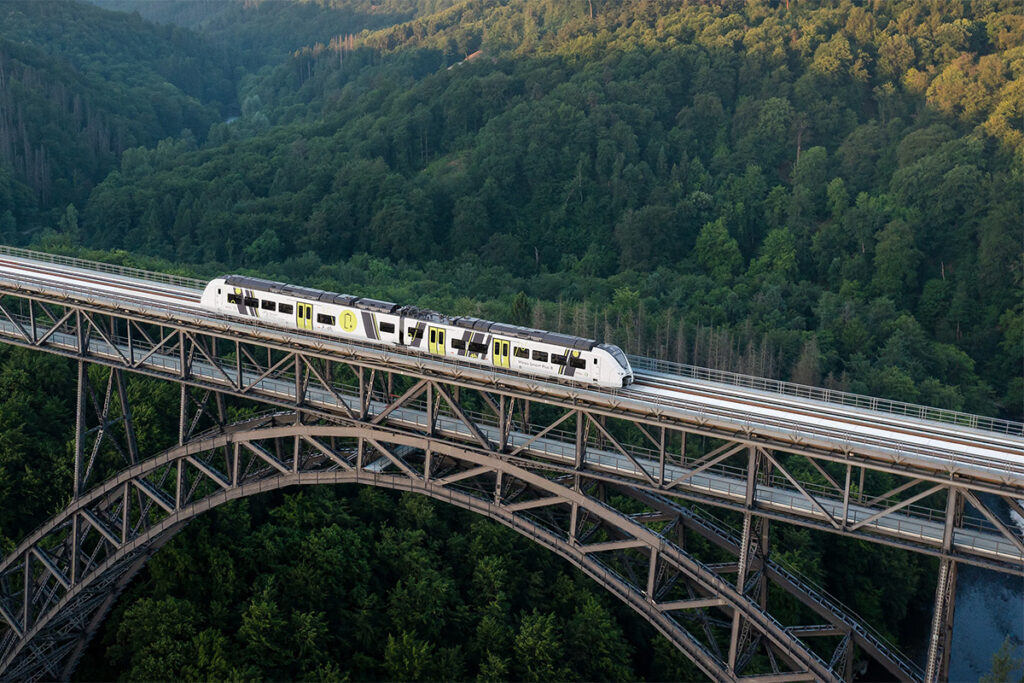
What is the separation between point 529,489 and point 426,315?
8758 mm

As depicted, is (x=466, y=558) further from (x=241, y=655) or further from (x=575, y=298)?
(x=575, y=298)

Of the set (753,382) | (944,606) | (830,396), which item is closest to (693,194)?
(830,396)

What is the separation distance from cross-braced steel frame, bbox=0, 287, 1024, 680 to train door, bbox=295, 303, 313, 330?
A: 2.91 m

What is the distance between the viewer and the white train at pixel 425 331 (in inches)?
1690

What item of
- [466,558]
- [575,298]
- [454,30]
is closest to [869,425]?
[466,558]

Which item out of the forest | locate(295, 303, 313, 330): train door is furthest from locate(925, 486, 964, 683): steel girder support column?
locate(295, 303, 313, 330): train door

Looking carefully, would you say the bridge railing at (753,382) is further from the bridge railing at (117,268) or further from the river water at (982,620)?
the river water at (982,620)

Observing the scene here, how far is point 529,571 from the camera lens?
59375mm

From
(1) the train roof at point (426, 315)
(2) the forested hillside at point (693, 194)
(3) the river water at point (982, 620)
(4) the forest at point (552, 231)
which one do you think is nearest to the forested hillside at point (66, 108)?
(4) the forest at point (552, 231)

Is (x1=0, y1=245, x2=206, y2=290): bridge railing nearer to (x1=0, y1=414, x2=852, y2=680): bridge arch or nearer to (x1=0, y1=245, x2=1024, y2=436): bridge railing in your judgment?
(x1=0, y1=245, x2=1024, y2=436): bridge railing

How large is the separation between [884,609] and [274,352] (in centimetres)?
4123

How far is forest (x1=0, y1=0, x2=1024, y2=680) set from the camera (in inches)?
2154

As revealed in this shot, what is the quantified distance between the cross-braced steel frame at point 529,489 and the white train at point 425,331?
6.17ft

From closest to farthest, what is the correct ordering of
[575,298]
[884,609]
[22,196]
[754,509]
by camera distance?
[754,509]
[884,609]
[575,298]
[22,196]
